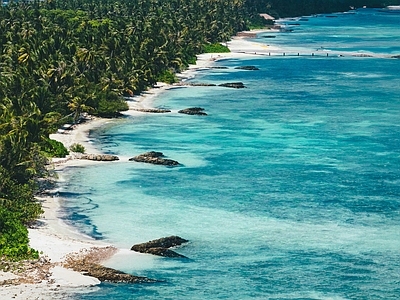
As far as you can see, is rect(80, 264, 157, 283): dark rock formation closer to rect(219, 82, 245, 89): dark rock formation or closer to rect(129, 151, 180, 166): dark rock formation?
rect(129, 151, 180, 166): dark rock formation

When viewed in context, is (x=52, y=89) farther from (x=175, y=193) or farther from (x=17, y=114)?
(x=175, y=193)

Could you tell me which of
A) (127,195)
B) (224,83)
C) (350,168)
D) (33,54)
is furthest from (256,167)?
(224,83)

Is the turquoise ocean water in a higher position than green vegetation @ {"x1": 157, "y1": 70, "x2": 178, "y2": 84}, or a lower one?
lower

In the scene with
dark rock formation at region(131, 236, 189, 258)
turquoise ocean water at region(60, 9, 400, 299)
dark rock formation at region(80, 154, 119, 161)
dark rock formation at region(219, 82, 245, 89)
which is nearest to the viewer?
turquoise ocean water at region(60, 9, 400, 299)

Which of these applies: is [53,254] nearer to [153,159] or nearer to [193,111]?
[153,159]

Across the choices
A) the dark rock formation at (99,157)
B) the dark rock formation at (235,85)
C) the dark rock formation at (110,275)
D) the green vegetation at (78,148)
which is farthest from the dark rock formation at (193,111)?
the dark rock formation at (110,275)

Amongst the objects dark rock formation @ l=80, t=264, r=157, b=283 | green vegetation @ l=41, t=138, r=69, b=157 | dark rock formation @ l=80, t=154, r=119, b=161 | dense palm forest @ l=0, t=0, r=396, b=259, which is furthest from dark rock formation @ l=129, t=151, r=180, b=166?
dark rock formation @ l=80, t=264, r=157, b=283
